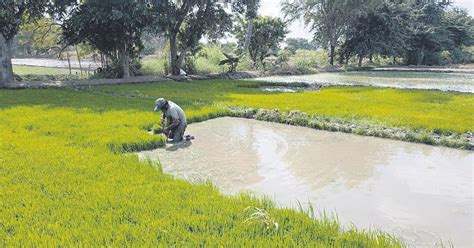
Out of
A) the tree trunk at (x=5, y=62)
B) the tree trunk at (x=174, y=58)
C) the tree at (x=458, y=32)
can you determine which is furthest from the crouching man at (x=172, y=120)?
the tree at (x=458, y=32)

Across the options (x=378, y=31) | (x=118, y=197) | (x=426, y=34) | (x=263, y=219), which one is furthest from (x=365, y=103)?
(x=426, y=34)

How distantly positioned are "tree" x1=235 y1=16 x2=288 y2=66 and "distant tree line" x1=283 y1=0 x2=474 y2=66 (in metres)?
3.49

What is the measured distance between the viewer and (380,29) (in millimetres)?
31266

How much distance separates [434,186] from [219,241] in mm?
3269

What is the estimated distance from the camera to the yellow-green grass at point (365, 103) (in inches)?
335

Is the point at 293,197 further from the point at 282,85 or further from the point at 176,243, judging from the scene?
the point at 282,85

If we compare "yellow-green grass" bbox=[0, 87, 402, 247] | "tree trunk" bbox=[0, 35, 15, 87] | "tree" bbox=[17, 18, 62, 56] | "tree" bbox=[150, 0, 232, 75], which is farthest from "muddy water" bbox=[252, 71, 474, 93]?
"yellow-green grass" bbox=[0, 87, 402, 247]

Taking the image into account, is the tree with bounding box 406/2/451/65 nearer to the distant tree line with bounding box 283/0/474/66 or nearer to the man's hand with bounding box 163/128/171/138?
the distant tree line with bounding box 283/0/474/66

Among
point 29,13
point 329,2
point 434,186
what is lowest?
point 434,186

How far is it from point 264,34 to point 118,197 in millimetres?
25982

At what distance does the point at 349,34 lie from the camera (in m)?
31.7

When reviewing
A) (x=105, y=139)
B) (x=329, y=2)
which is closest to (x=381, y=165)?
(x=105, y=139)

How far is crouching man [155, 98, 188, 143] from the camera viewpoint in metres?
6.70

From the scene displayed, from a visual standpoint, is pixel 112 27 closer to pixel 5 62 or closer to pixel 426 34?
pixel 5 62
